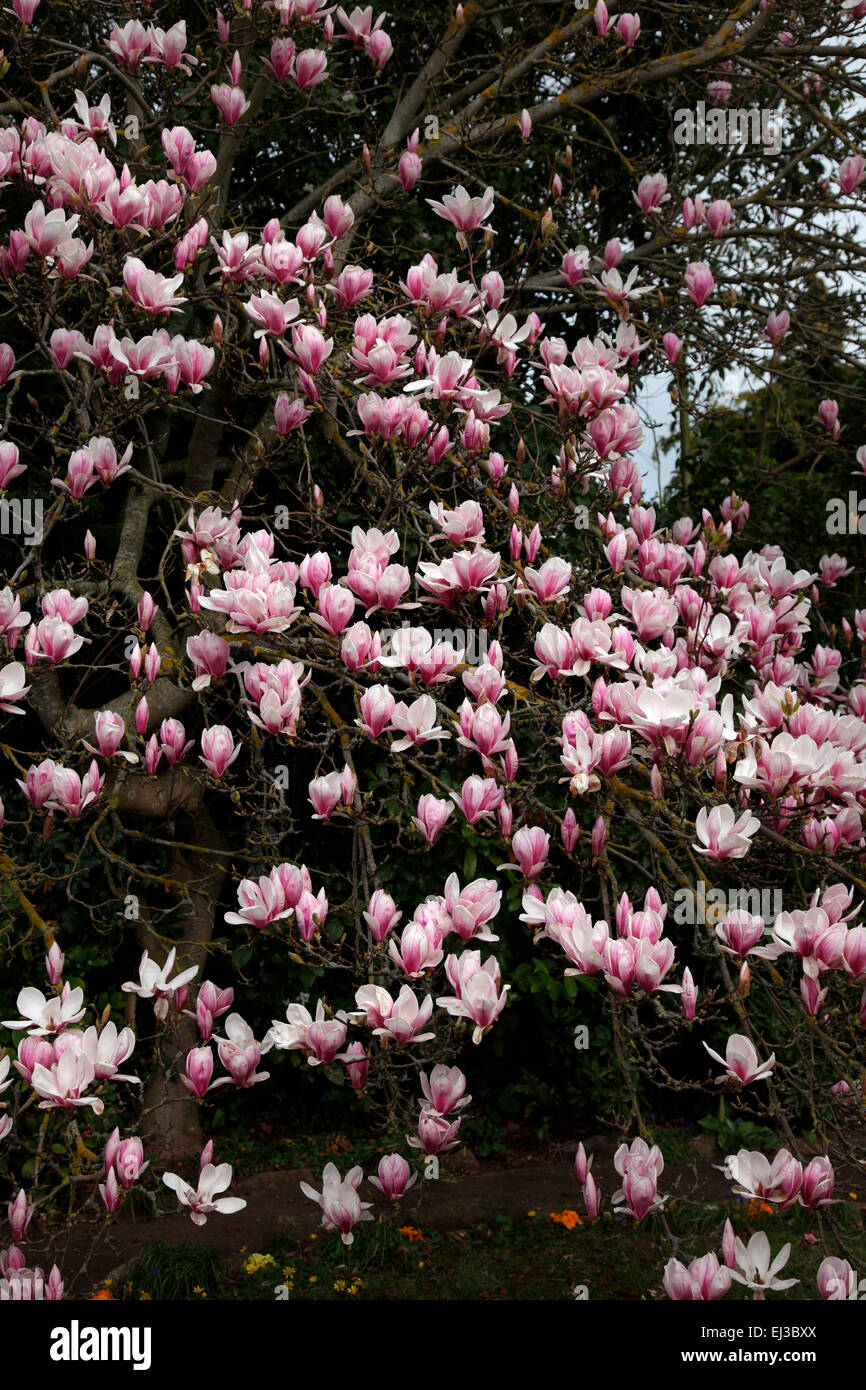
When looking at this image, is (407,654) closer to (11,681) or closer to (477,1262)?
(11,681)

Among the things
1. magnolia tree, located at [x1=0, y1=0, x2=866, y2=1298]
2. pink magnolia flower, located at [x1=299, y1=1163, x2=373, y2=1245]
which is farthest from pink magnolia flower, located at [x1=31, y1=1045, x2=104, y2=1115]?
pink magnolia flower, located at [x1=299, y1=1163, x2=373, y2=1245]

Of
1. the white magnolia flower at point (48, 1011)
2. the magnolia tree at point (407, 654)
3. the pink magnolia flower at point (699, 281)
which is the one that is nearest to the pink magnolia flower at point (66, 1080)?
the magnolia tree at point (407, 654)

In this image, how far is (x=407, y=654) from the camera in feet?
6.94

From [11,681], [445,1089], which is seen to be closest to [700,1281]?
[445,1089]

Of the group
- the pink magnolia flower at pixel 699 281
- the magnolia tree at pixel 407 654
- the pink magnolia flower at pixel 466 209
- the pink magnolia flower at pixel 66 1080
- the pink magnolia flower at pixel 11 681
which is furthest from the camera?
the pink magnolia flower at pixel 699 281

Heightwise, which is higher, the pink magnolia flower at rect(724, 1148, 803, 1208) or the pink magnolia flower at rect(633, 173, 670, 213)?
the pink magnolia flower at rect(633, 173, 670, 213)

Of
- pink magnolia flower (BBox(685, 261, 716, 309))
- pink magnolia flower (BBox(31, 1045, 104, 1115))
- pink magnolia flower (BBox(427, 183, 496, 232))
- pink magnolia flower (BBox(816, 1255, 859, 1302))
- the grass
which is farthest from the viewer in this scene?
pink magnolia flower (BBox(685, 261, 716, 309))

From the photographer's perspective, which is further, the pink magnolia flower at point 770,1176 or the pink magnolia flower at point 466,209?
the pink magnolia flower at point 466,209

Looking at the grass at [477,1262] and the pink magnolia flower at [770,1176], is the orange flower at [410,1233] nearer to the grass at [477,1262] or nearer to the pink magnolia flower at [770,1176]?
the grass at [477,1262]

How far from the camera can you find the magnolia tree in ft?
6.36

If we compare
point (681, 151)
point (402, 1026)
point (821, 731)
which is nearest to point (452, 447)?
point (821, 731)

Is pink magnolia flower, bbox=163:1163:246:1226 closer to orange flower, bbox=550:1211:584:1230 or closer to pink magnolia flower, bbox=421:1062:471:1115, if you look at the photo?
pink magnolia flower, bbox=421:1062:471:1115

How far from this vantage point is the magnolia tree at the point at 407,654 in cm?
194
